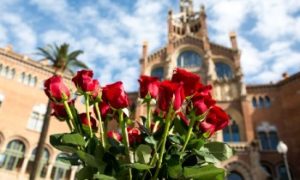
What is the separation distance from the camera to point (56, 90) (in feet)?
5.77

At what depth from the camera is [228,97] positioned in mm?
28297

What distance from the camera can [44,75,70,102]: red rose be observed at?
176 cm

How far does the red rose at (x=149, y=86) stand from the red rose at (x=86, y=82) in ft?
1.00

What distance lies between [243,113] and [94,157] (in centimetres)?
2630

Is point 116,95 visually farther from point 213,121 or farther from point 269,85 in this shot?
point 269,85

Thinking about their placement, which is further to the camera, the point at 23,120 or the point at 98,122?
the point at 23,120

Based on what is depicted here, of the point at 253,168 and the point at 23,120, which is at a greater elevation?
the point at 23,120

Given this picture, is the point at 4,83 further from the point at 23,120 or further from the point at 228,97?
the point at 228,97

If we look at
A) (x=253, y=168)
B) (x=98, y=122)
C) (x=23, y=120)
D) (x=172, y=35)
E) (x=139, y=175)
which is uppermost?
(x=172, y=35)

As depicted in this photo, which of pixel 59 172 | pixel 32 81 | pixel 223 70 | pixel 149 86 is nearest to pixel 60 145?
pixel 149 86

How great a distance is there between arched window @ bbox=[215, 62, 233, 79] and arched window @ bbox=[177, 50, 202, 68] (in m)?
2.11

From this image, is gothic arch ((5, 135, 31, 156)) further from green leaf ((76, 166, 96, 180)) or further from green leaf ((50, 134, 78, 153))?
green leaf ((76, 166, 96, 180))

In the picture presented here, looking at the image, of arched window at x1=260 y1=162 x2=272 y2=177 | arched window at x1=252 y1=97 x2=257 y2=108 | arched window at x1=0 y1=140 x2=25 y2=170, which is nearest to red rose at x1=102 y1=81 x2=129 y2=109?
arched window at x1=0 y1=140 x2=25 y2=170

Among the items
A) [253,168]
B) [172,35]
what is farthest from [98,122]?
[172,35]
